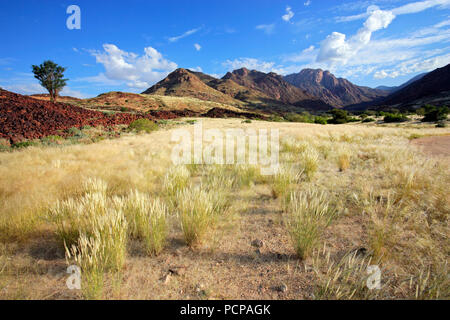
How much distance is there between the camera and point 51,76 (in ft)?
96.2

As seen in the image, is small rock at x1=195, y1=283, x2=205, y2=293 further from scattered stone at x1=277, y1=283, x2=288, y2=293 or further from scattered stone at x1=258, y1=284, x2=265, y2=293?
scattered stone at x1=277, y1=283, x2=288, y2=293

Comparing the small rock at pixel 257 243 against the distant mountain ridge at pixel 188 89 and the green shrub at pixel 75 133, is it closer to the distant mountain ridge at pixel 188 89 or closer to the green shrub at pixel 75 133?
the green shrub at pixel 75 133

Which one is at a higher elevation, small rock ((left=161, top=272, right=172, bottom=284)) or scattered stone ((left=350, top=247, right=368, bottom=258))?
scattered stone ((left=350, top=247, right=368, bottom=258))

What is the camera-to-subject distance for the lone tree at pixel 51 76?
28.7 m

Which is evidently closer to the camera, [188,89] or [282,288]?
[282,288]

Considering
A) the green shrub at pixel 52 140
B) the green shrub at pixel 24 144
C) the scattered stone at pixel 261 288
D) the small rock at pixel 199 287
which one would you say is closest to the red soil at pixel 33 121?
the green shrub at pixel 24 144

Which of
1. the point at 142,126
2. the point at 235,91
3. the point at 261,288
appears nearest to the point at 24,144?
the point at 142,126

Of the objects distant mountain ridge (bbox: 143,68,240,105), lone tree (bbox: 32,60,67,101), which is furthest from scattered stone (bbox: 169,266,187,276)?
distant mountain ridge (bbox: 143,68,240,105)

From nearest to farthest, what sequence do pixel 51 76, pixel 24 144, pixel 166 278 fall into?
1. pixel 166 278
2. pixel 24 144
3. pixel 51 76

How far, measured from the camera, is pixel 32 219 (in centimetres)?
241

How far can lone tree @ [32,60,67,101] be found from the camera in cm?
2870

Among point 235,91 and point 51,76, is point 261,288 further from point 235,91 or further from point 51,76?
point 235,91

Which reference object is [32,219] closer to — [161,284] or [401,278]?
[161,284]

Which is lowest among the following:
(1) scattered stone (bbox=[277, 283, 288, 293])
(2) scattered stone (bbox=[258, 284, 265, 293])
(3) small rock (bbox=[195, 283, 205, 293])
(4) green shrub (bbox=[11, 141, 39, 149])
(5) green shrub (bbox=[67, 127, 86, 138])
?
(2) scattered stone (bbox=[258, 284, 265, 293])
